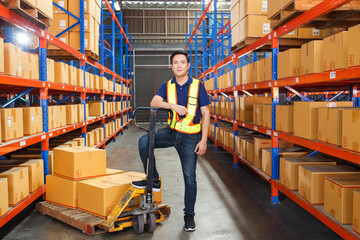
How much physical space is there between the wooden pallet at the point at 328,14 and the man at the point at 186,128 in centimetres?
140

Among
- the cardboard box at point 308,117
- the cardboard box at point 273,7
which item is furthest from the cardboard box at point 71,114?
the cardboard box at point 308,117

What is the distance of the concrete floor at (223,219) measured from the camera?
3.23 m

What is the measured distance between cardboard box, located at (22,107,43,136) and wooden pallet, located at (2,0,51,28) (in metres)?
1.09

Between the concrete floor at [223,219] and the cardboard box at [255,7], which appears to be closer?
the concrete floor at [223,219]

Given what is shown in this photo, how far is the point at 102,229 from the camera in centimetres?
335

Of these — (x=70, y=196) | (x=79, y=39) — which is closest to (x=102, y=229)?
(x=70, y=196)

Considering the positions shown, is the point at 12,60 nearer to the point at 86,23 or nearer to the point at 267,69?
the point at 267,69

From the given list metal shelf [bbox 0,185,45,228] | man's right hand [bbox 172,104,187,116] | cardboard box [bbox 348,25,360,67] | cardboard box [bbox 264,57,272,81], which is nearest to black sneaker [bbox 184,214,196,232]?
man's right hand [bbox 172,104,187,116]

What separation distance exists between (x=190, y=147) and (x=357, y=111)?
154 cm

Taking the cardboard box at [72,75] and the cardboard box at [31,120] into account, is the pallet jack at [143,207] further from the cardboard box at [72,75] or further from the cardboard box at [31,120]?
the cardboard box at [72,75]

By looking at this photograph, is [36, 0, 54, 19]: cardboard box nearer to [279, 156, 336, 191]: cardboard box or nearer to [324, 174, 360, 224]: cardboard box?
[279, 156, 336, 191]: cardboard box

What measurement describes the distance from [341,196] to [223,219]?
1387 millimetres

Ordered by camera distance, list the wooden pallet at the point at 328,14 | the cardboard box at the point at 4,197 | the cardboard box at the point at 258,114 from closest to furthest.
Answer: the cardboard box at the point at 4,197 → the wooden pallet at the point at 328,14 → the cardboard box at the point at 258,114

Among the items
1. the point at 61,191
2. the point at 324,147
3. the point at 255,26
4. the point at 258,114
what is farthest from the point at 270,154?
the point at 61,191
